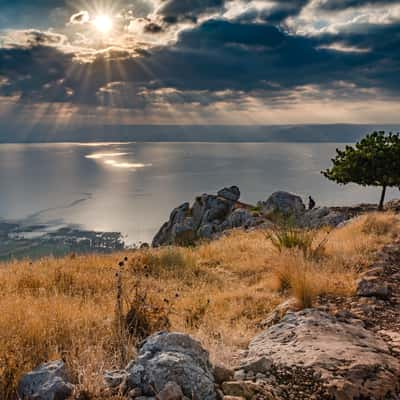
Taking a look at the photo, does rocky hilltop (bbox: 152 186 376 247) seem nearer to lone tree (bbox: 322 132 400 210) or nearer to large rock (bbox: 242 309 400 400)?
lone tree (bbox: 322 132 400 210)

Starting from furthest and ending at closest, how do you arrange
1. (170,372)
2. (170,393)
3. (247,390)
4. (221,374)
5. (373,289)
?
A: (373,289) < (221,374) < (247,390) < (170,372) < (170,393)

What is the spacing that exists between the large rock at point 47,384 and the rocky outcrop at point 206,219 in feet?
65.3

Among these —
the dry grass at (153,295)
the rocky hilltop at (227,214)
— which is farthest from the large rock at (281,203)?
the dry grass at (153,295)

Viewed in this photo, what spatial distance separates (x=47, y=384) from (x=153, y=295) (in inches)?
146

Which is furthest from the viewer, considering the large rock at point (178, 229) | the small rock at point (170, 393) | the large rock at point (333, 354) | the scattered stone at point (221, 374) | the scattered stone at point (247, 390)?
the large rock at point (178, 229)

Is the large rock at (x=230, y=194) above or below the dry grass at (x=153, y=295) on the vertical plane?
below

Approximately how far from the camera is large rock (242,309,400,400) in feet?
10.5

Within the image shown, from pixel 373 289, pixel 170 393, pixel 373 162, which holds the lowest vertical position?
pixel 373 289

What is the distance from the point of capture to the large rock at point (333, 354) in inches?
126

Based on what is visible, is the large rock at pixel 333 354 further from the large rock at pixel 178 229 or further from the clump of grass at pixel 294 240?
the large rock at pixel 178 229

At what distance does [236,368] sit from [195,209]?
2719 centimetres

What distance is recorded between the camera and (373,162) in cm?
1933

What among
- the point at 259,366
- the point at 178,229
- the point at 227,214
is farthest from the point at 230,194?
the point at 259,366

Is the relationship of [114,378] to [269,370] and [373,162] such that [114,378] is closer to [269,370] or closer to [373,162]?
[269,370]
